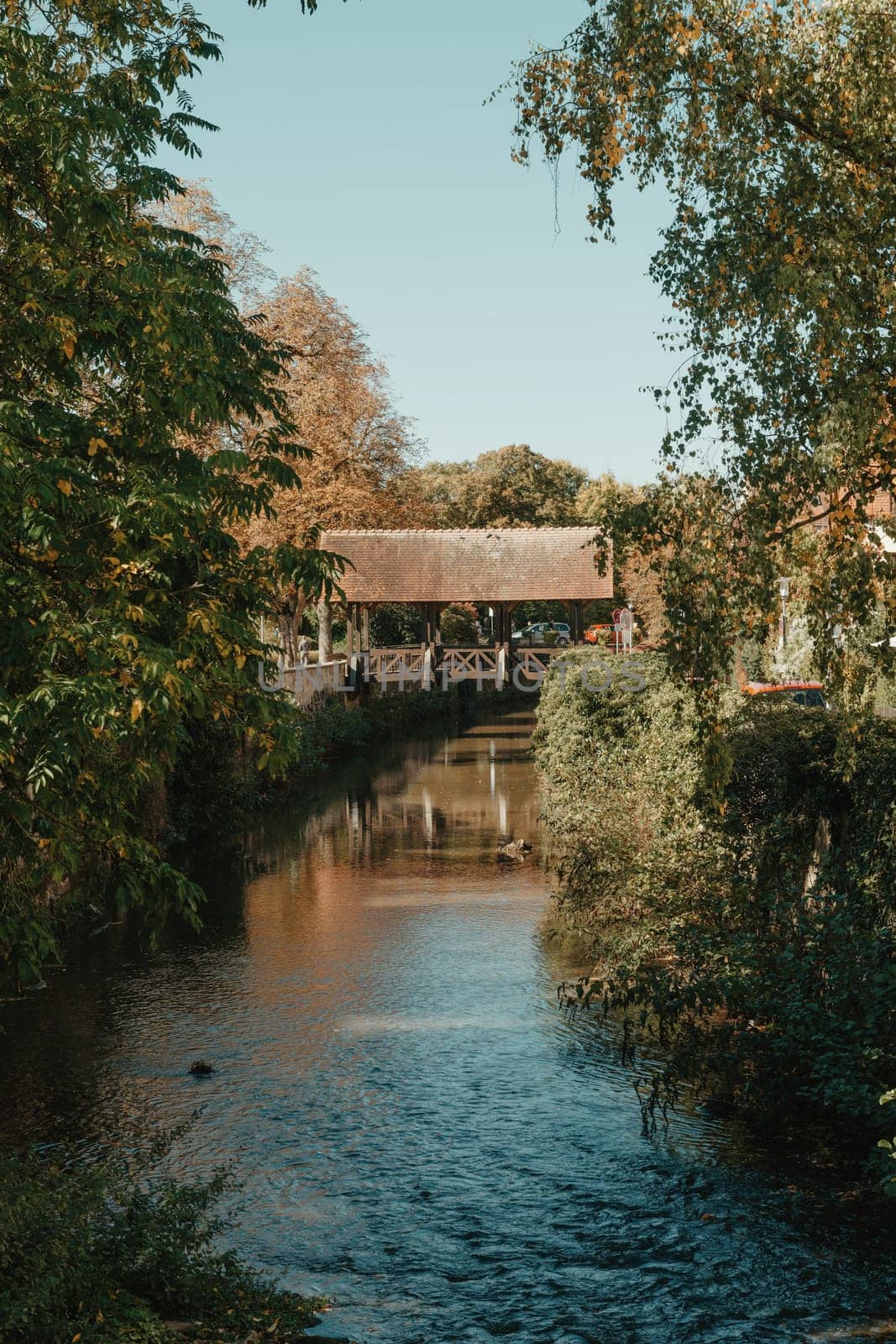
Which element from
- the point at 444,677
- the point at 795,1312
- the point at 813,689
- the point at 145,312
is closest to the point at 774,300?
the point at 145,312

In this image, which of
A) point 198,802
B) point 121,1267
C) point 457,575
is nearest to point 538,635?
point 457,575

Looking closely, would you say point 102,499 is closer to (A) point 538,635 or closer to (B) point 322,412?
(B) point 322,412

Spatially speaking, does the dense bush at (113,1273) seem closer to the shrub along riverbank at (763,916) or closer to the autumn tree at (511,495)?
the shrub along riverbank at (763,916)

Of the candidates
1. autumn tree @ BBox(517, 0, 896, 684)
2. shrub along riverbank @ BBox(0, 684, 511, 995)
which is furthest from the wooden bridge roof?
autumn tree @ BBox(517, 0, 896, 684)

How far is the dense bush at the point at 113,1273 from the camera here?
518cm

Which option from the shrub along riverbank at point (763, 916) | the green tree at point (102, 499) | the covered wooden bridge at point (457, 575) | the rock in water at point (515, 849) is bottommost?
the rock in water at point (515, 849)

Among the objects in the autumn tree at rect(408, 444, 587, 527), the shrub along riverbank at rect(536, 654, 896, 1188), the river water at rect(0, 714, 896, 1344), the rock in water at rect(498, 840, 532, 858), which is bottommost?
the river water at rect(0, 714, 896, 1344)

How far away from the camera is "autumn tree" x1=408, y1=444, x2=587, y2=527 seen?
66688 mm

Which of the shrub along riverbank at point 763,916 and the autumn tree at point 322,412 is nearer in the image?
the shrub along riverbank at point 763,916

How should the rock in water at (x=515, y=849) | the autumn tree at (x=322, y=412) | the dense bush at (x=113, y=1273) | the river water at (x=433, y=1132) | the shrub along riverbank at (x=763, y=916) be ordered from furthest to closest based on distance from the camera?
the autumn tree at (x=322, y=412)
the rock in water at (x=515, y=849)
the shrub along riverbank at (x=763, y=916)
the river water at (x=433, y=1132)
the dense bush at (x=113, y=1273)

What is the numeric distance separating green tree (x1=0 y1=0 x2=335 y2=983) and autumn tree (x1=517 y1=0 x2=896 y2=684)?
10.8 ft

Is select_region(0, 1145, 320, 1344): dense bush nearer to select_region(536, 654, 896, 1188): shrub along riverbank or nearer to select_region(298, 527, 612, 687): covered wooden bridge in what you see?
select_region(536, 654, 896, 1188): shrub along riverbank

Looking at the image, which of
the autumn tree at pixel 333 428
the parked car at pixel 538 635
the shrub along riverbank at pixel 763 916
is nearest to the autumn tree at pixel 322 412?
the autumn tree at pixel 333 428

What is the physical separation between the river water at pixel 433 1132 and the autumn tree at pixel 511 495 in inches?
1995
